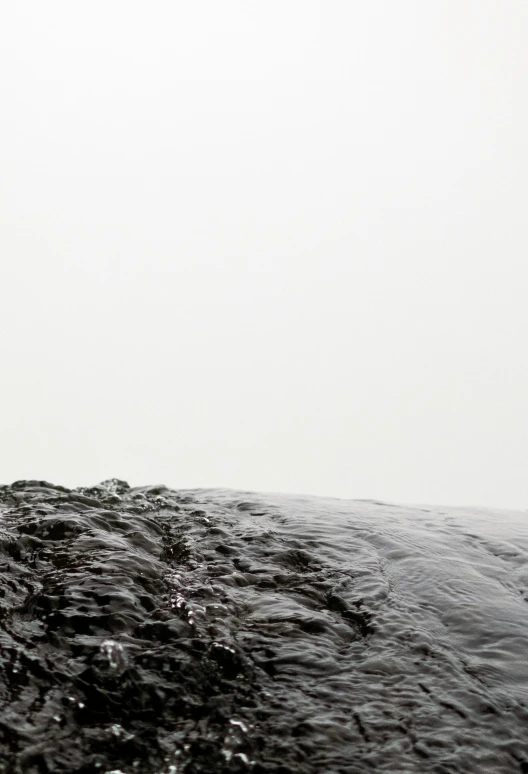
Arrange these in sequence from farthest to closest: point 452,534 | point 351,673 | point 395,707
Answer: point 452,534 → point 351,673 → point 395,707

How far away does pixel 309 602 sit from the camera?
15.1 feet

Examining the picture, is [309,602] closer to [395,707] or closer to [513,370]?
[395,707]

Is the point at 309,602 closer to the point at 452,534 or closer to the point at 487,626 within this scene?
the point at 487,626

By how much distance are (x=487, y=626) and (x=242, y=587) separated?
1.71 metres

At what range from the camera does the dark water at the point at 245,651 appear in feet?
10.3

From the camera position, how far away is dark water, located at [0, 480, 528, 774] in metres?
3.14

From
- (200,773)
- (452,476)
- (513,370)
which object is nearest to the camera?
(200,773)

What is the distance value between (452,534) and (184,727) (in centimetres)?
470

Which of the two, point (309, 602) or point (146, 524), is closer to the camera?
point (309, 602)

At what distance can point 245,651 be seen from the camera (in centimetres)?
384

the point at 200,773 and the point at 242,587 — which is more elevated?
the point at 242,587

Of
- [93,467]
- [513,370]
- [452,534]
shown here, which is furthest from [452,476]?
[452,534]

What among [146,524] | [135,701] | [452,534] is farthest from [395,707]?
[452,534]

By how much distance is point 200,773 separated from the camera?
2977mm
